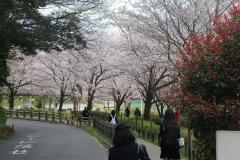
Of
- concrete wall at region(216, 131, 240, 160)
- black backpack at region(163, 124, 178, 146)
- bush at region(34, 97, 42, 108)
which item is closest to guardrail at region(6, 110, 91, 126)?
bush at region(34, 97, 42, 108)

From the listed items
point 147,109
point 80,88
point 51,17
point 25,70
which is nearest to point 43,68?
point 25,70

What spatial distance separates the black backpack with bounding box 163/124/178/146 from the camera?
1049cm

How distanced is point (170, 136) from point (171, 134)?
77 millimetres

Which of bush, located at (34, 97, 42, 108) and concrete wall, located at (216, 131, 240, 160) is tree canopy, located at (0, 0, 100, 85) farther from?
bush, located at (34, 97, 42, 108)

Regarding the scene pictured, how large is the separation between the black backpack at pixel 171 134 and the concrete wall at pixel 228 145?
3.05 metres

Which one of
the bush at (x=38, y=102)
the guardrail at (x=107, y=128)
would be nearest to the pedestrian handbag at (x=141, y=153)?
the guardrail at (x=107, y=128)

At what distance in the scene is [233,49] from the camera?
838 cm

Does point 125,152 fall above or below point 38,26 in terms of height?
below

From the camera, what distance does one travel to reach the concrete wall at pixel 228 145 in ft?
23.9

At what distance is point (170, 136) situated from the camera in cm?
1062

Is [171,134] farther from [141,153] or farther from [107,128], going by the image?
[107,128]

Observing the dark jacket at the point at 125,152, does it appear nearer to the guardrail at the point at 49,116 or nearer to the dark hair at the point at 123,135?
the dark hair at the point at 123,135

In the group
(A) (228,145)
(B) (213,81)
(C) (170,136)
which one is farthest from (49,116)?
(A) (228,145)

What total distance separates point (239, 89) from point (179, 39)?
10000mm
